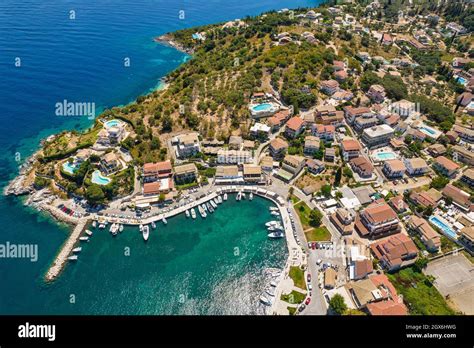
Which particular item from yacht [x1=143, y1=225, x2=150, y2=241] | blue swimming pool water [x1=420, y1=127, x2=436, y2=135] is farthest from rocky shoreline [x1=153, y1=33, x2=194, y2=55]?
blue swimming pool water [x1=420, y1=127, x2=436, y2=135]

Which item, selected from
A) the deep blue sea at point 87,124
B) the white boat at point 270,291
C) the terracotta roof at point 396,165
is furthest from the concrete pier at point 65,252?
the terracotta roof at point 396,165

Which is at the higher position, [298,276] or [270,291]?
[298,276]

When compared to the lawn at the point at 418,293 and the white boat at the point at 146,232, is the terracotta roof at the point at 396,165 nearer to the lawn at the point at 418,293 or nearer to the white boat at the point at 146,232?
the lawn at the point at 418,293

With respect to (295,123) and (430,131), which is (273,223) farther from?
(430,131)

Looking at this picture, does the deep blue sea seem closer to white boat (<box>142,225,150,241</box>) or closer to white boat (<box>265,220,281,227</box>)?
white boat (<box>142,225,150,241</box>)

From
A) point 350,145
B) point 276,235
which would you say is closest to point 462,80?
point 350,145
